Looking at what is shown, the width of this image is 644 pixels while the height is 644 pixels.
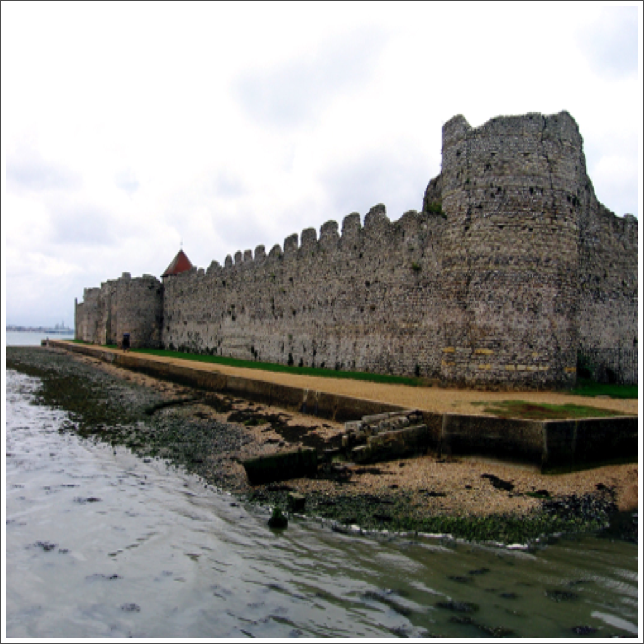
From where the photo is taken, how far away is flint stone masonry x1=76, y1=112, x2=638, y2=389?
11.9 metres

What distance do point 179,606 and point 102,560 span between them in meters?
1.38

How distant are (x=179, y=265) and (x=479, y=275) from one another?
3104 centimetres

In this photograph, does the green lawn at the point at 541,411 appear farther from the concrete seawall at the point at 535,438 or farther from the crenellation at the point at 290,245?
the crenellation at the point at 290,245

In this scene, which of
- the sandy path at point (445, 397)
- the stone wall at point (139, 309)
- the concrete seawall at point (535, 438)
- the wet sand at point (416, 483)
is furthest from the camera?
the stone wall at point (139, 309)

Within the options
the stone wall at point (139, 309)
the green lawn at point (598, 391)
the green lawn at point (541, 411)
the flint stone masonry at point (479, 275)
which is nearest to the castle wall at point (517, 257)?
the flint stone masonry at point (479, 275)

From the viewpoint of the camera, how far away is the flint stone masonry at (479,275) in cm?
1193

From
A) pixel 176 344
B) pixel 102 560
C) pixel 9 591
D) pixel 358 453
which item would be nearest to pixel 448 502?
pixel 358 453

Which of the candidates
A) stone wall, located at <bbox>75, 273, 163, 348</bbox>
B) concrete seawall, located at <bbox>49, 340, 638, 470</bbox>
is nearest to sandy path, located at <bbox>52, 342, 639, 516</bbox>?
concrete seawall, located at <bbox>49, 340, 638, 470</bbox>

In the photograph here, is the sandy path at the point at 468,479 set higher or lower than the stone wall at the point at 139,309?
lower

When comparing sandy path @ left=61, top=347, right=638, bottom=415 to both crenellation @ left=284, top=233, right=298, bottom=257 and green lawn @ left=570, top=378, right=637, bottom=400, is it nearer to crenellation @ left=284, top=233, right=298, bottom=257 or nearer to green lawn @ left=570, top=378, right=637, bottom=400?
green lawn @ left=570, top=378, right=637, bottom=400

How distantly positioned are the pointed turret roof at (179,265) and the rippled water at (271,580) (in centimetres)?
3361

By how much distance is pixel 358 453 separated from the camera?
8070 mm

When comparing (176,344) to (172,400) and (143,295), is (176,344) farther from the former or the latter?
(172,400)

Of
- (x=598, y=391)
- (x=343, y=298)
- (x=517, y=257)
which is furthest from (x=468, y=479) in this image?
(x=343, y=298)
